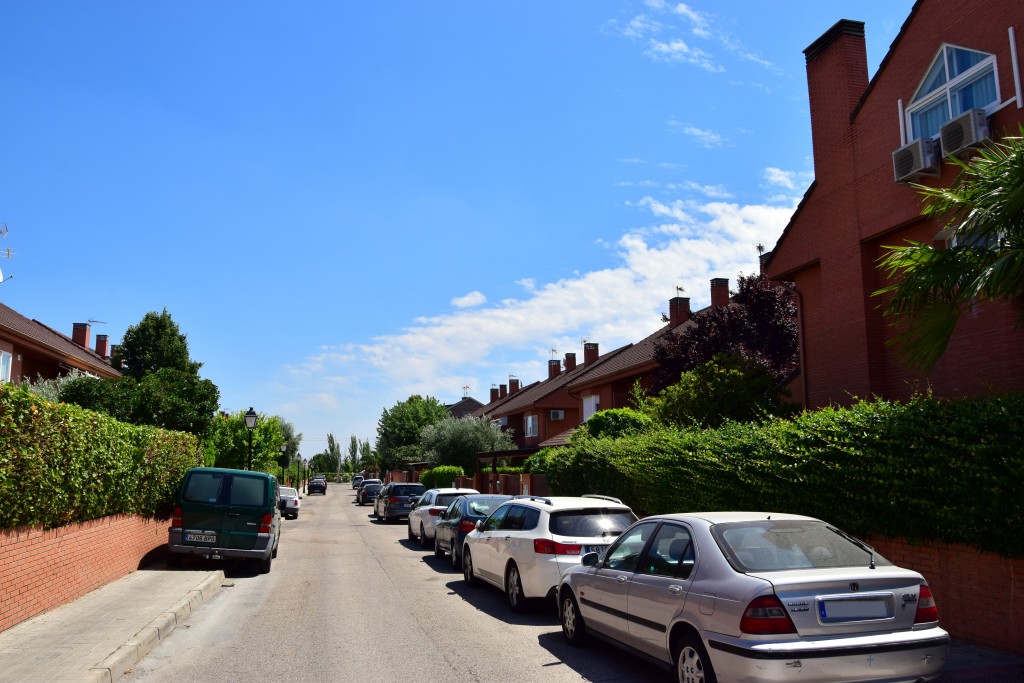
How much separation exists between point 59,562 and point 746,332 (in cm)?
2085

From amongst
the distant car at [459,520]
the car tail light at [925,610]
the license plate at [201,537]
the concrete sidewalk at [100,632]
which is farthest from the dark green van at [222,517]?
the car tail light at [925,610]

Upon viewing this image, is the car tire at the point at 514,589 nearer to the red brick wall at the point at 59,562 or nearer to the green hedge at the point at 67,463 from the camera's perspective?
the red brick wall at the point at 59,562

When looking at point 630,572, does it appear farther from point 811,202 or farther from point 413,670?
point 811,202

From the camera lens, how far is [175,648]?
834 cm

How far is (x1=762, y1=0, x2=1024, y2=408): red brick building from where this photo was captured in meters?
11.9

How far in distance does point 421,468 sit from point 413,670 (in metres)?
51.2

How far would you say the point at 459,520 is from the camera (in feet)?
52.3

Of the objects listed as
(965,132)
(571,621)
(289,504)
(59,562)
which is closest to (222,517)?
(59,562)

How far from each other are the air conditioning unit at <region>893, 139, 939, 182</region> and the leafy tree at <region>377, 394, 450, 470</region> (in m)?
61.7

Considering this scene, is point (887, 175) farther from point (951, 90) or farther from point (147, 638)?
point (147, 638)

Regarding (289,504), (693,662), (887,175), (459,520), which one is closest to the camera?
(693,662)

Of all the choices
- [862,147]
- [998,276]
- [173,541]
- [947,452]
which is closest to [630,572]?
[947,452]

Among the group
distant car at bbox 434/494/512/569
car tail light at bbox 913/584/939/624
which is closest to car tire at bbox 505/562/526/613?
distant car at bbox 434/494/512/569

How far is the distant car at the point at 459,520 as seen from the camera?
51.5 ft
